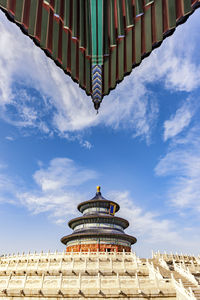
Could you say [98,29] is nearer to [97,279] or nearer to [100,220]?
[97,279]

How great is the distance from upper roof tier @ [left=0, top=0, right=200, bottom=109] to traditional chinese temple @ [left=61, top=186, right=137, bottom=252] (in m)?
38.1

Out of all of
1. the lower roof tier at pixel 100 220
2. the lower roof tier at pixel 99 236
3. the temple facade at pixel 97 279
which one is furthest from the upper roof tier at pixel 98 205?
the temple facade at pixel 97 279

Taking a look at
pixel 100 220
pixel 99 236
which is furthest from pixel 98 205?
pixel 99 236

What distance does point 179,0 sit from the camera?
464cm

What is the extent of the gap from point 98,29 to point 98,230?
4018 centimetres

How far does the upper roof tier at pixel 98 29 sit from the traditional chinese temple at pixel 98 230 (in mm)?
38061

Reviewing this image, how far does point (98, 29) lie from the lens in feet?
20.1

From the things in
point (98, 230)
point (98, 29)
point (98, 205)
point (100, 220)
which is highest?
point (98, 29)

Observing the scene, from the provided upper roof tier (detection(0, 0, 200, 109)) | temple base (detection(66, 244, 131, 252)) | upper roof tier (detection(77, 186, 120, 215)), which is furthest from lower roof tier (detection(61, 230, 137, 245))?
upper roof tier (detection(0, 0, 200, 109))

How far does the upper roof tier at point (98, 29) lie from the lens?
476cm

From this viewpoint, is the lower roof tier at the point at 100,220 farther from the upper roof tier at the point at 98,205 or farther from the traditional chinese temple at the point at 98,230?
the upper roof tier at the point at 98,205

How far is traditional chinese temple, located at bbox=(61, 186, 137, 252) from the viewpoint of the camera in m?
40.7

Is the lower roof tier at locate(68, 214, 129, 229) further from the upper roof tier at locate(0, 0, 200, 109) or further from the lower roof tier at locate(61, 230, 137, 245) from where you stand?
the upper roof tier at locate(0, 0, 200, 109)

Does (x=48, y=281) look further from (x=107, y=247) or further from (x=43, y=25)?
(x=107, y=247)
